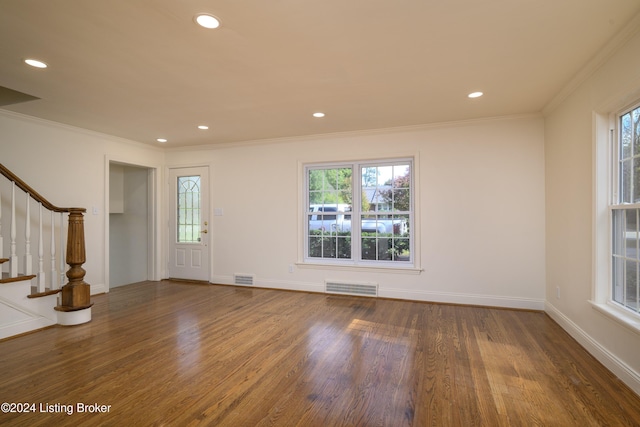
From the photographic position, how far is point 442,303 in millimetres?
4461

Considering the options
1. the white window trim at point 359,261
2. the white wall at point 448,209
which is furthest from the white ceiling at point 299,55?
the white window trim at point 359,261

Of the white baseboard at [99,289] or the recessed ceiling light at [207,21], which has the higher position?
the recessed ceiling light at [207,21]

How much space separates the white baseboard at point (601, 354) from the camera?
2262mm

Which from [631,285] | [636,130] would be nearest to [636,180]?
[636,130]

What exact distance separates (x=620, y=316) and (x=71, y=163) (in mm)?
6511

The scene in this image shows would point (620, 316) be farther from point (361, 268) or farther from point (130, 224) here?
point (130, 224)

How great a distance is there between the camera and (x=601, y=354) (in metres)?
2.64

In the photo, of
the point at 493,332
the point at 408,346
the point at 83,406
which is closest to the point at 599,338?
the point at 493,332

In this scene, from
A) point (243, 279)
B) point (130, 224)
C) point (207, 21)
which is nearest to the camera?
point (207, 21)

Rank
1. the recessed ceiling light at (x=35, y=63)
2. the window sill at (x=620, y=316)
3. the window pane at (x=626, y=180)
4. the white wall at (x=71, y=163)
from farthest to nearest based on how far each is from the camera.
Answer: the white wall at (x=71, y=163)
the recessed ceiling light at (x=35, y=63)
the window pane at (x=626, y=180)
the window sill at (x=620, y=316)

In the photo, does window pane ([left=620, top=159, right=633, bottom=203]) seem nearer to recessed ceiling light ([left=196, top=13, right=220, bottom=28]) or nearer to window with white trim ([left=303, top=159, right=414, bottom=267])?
window with white trim ([left=303, top=159, right=414, bottom=267])

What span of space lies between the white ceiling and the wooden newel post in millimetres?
1385

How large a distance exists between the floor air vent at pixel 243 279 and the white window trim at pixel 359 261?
37.4 inches

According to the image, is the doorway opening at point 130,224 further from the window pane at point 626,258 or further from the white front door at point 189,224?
the window pane at point 626,258
